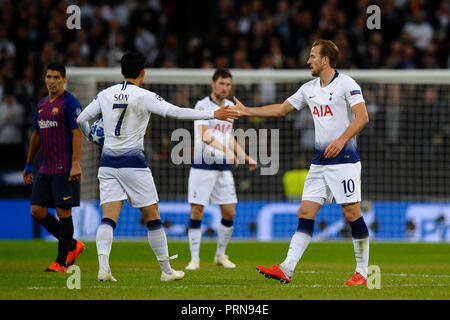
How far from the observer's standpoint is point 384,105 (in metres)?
16.4

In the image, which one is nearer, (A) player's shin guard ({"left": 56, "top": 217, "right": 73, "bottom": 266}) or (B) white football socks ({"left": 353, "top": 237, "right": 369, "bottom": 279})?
(B) white football socks ({"left": 353, "top": 237, "right": 369, "bottom": 279})

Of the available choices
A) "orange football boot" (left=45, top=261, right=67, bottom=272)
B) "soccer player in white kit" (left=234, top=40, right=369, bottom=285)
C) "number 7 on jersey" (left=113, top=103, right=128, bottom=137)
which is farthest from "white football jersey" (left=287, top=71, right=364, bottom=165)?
"orange football boot" (left=45, top=261, right=67, bottom=272)

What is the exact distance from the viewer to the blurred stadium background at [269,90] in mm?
15562

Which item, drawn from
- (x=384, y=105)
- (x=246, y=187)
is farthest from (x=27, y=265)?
(x=384, y=105)

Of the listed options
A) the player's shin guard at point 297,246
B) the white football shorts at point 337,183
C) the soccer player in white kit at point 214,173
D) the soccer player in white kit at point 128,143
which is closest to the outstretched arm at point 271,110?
the soccer player in white kit at point 128,143

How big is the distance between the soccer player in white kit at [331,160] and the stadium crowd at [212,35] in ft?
31.5

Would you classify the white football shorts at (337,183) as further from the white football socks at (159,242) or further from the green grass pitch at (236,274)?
the white football socks at (159,242)

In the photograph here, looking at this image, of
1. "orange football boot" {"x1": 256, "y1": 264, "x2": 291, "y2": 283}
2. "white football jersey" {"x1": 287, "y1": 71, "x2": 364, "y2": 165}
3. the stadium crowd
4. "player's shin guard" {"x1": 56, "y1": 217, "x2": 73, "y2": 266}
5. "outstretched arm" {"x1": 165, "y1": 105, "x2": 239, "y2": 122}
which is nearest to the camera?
"outstretched arm" {"x1": 165, "y1": 105, "x2": 239, "y2": 122}

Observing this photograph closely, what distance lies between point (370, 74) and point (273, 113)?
264 inches

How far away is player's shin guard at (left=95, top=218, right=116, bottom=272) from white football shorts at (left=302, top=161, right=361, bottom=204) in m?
2.02

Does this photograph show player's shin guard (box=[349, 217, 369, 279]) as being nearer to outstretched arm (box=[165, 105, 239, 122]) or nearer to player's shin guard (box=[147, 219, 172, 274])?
outstretched arm (box=[165, 105, 239, 122])

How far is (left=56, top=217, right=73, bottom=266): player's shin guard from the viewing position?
9719 millimetres

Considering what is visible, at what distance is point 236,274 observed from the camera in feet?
31.5
